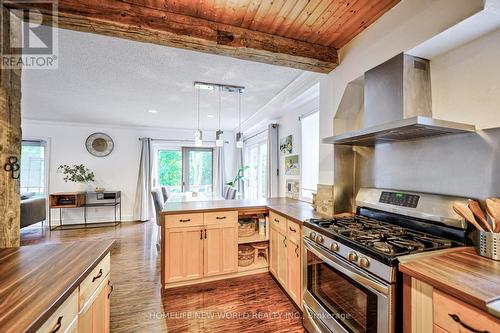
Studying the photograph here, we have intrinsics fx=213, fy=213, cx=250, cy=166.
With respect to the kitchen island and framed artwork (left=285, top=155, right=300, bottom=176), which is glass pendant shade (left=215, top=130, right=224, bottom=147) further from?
the kitchen island

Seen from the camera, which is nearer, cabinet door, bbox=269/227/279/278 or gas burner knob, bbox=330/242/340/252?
gas burner knob, bbox=330/242/340/252

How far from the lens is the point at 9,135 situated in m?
1.33

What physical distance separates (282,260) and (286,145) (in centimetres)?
206

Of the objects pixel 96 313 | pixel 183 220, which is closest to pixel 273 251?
pixel 183 220

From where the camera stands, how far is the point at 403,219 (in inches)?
61.3

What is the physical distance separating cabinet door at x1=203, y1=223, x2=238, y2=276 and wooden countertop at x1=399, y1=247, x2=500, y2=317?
1734 mm

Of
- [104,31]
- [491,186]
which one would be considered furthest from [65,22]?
[491,186]

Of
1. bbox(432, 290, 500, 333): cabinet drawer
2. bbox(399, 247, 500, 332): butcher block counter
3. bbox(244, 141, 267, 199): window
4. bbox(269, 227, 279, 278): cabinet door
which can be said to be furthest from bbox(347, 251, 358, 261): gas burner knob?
bbox(244, 141, 267, 199): window

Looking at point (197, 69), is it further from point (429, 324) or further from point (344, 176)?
point (429, 324)

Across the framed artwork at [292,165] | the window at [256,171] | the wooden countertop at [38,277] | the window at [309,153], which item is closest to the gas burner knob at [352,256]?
the wooden countertop at [38,277]

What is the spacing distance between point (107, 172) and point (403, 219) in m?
6.10

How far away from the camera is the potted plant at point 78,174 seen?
16.3ft

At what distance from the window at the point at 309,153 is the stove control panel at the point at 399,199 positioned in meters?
1.35

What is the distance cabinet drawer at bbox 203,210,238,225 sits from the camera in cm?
236
